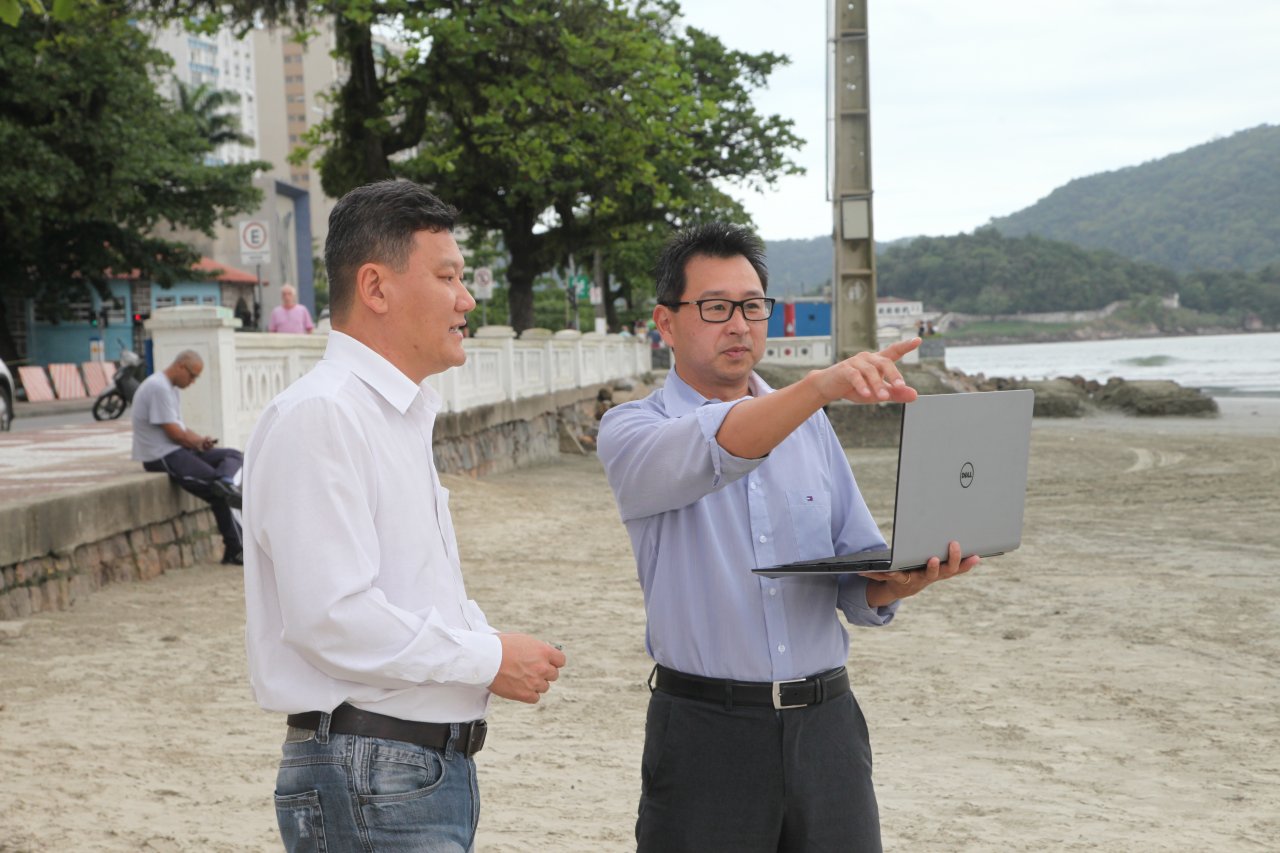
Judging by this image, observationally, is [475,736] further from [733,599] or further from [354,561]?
[733,599]

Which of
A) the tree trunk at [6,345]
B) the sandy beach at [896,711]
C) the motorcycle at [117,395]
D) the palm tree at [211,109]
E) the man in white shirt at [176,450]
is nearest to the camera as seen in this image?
the sandy beach at [896,711]

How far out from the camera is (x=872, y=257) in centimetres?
2153

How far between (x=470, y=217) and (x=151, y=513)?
23.1 m

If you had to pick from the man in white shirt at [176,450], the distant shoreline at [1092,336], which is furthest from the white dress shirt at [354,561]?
the distant shoreline at [1092,336]

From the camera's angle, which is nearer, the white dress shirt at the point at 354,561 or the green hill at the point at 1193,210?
the white dress shirt at the point at 354,561

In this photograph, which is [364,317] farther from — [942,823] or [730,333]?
[942,823]

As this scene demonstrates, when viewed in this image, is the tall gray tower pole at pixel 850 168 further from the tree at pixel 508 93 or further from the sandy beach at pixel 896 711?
the sandy beach at pixel 896 711

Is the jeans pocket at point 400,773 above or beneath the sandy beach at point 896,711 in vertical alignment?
above

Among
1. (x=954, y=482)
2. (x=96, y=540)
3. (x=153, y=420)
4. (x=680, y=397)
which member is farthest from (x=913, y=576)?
(x=153, y=420)

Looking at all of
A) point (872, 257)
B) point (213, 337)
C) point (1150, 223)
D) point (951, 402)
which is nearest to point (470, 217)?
point (872, 257)

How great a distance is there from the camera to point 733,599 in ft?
8.76

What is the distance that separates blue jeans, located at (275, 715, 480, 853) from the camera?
2162mm

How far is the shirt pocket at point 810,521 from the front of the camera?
2.73 m

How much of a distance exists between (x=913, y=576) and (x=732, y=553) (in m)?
0.35
